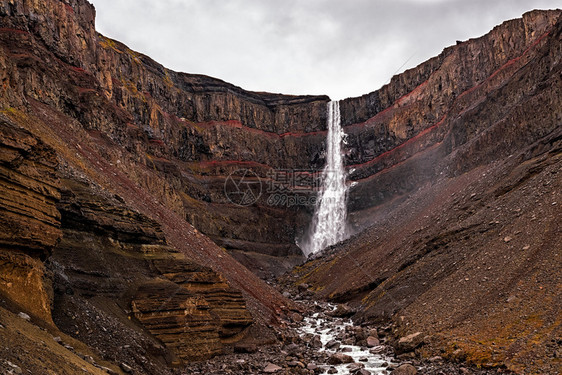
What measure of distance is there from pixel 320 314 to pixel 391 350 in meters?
10.6

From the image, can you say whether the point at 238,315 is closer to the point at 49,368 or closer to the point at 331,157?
the point at 49,368

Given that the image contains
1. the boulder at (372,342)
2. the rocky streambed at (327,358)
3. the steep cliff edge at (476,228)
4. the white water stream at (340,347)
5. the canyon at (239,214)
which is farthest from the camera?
the boulder at (372,342)

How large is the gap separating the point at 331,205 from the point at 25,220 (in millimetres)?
64772

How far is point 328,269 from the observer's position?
134 feet

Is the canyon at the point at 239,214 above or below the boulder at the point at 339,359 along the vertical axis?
above

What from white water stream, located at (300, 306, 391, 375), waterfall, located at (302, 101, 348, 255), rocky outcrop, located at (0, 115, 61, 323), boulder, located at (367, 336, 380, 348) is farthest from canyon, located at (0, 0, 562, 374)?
waterfall, located at (302, 101, 348, 255)

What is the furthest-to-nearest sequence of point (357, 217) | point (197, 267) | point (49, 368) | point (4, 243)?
point (357, 217) < point (197, 267) < point (4, 243) < point (49, 368)

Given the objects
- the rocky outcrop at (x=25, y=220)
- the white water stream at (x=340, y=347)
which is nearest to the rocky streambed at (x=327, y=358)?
the white water stream at (x=340, y=347)

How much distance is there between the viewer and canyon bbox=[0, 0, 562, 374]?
10.0 m

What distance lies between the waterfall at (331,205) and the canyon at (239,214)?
2.31 meters

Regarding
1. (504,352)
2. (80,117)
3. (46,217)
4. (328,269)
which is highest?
(80,117)

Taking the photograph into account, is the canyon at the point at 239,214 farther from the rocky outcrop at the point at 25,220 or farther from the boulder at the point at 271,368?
the boulder at the point at 271,368

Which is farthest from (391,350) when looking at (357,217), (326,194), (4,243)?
(326,194)

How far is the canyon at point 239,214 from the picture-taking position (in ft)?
32.8
